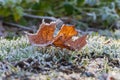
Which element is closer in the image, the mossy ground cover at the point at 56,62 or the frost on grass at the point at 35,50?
the mossy ground cover at the point at 56,62

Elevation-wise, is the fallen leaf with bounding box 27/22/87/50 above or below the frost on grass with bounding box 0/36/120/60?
above

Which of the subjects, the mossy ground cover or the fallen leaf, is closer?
the mossy ground cover

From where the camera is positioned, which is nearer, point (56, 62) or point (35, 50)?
point (56, 62)

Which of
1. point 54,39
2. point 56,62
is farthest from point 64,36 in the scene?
point 56,62

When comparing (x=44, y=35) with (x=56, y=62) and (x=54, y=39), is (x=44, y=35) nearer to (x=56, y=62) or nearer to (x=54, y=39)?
(x=54, y=39)

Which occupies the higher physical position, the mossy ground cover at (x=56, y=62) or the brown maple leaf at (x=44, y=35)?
the brown maple leaf at (x=44, y=35)

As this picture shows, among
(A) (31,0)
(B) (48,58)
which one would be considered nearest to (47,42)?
(B) (48,58)
